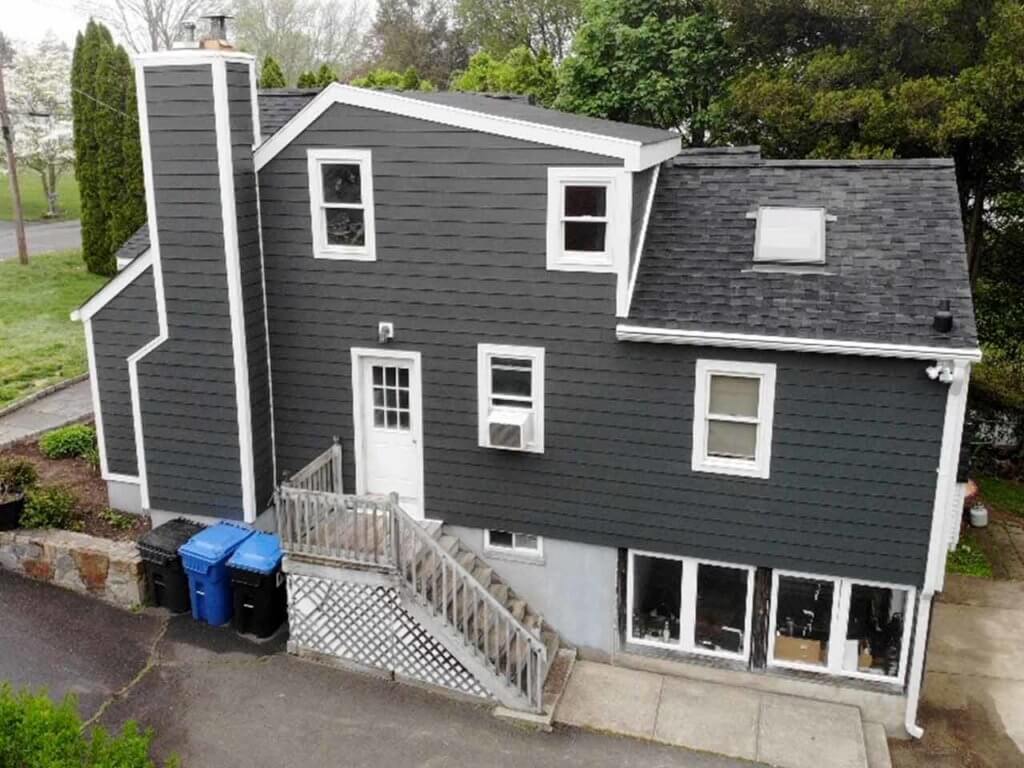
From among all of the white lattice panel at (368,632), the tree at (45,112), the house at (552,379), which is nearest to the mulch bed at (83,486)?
the house at (552,379)

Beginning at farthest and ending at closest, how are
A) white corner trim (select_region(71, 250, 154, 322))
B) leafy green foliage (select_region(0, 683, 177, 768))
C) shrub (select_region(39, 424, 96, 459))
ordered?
shrub (select_region(39, 424, 96, 459)) < white corner trim (select_region(71, 250, 154, 322)) < leafy green foliage (select_region(0, 683, 177, 768))

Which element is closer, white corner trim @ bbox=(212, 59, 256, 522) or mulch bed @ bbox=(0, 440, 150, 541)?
white corner trim @ bbox=(212, 59, 256, 522)

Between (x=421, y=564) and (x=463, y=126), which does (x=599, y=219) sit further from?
(x=421, y=564)

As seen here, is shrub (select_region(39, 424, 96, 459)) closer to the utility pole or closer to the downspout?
the downspout

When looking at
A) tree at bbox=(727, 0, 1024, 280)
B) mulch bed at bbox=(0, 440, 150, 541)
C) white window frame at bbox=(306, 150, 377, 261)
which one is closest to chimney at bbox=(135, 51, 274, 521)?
white window frame at bbox=(306, 150, 377, 261)

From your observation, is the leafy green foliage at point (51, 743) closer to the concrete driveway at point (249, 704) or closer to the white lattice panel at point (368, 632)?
the concrete driveway at point (249, 704)

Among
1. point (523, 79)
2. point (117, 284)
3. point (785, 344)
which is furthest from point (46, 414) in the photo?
point (523, 79)
